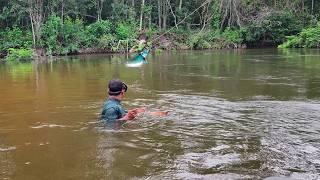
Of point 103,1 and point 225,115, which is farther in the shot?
point 103,1

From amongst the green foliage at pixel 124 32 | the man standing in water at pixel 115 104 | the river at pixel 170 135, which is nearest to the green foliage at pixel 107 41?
the green foliage at pixel 124 32

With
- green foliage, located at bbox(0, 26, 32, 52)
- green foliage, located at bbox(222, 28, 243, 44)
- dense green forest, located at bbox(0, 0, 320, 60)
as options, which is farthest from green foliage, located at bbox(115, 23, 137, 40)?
green foliage, located at bbox(222, 28, 243, 44)

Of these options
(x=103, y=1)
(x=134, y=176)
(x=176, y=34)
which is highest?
(x=103, y=1)

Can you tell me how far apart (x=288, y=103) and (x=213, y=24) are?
39186 mm

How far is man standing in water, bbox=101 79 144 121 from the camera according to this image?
813cm

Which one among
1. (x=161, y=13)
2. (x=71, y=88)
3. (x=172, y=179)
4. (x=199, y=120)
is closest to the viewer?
(x=172, y=179)

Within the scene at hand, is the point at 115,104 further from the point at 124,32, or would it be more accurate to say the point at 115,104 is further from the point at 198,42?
the point at 198,42

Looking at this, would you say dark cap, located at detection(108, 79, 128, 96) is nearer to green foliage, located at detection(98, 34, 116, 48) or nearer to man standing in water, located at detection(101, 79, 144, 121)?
man standing in water, located at detection(101, 79, 144, 121)

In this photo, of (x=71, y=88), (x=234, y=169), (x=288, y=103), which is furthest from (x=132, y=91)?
(x=234, y=169)

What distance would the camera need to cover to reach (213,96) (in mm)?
12320

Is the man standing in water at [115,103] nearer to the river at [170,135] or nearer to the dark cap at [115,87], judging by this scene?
the dark cap at [115,87]

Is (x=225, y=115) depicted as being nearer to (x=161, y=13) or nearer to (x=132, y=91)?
(x=132, y=91)

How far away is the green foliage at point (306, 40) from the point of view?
42.9 meters

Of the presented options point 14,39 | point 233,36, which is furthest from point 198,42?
point 14,39
